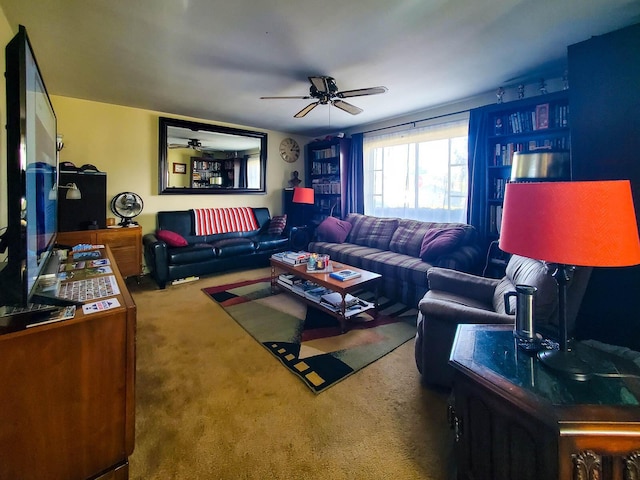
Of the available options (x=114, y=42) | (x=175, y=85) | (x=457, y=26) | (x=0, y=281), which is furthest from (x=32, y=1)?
(x=457, y=26)

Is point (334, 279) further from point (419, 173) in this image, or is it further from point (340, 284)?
point (419, 173)

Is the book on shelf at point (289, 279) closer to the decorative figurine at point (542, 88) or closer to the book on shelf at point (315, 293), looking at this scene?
the book on shelf at point (315, 293)

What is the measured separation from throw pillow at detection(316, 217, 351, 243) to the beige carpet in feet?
7.24

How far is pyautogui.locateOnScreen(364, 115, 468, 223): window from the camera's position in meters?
3.67

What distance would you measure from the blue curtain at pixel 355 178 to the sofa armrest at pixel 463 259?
199 cm

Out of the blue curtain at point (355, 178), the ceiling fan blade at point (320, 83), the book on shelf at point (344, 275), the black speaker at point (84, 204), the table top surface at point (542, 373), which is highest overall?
the ceiling fan blade at point (320, 83)

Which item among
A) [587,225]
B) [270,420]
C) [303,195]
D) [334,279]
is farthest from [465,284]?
[303,195]

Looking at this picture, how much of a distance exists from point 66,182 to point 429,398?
4.07 metres

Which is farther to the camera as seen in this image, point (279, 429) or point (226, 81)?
point (226, 81)

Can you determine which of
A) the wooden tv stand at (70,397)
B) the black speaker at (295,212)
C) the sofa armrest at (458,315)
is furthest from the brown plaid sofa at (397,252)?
the wooden tv stand at (70,397)

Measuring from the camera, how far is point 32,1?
1.70m

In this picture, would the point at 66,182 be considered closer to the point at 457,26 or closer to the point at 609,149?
the point at 457,26

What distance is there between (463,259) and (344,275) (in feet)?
4.44

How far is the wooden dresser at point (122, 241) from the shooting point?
3.22 m
